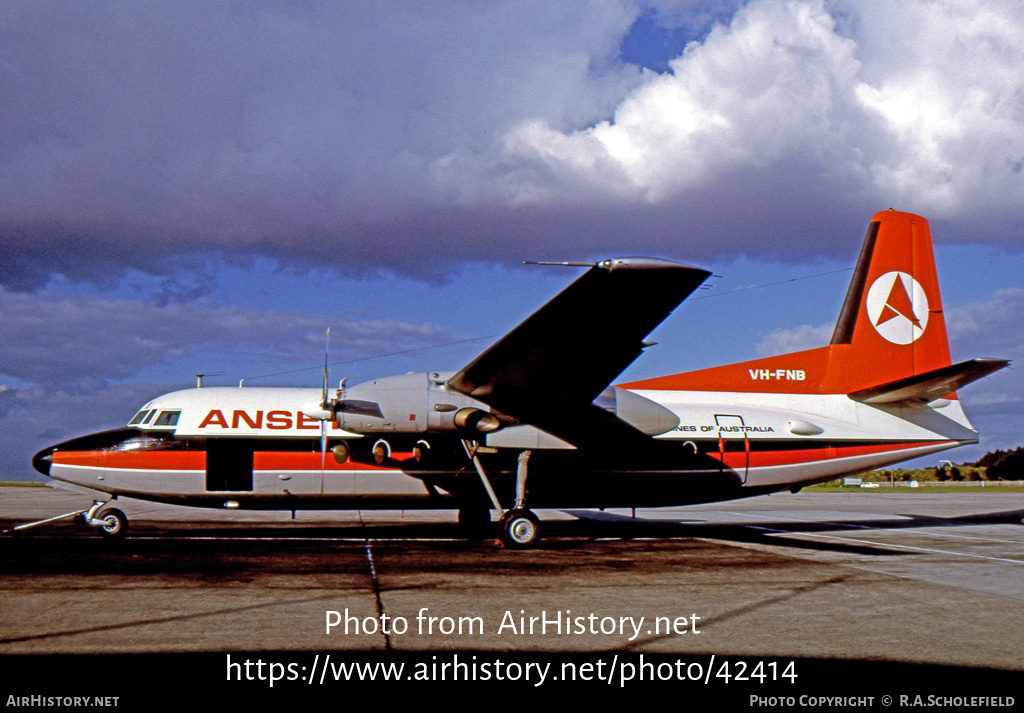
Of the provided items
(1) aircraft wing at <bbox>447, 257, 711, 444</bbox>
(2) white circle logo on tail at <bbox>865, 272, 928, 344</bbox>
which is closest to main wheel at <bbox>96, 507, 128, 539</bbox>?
(1) aircraft wing at <bbox>447, 257, 711, 444</bbox>

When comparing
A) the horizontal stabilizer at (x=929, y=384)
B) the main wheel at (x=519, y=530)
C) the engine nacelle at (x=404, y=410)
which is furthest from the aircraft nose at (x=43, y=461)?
the horizontal stabilizer at (x=929, y=384)

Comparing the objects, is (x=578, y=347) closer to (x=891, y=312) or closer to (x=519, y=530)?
(x=519, y=530)

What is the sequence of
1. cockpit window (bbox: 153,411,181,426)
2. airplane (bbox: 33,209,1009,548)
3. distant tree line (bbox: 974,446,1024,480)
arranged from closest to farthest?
airplane (bbox: 33,209,1009,548) → cockpit window (bbox: 153,411,181,426) → distant tree line (bbox: 974,446,1024,480)

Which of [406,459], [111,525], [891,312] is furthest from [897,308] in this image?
[111,525]

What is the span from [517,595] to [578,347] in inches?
189

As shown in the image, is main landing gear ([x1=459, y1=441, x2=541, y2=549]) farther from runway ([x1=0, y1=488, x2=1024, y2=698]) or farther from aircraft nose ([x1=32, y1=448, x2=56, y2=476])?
aircraft nose ([x1=32, y1=448, x2=56, y2=476])

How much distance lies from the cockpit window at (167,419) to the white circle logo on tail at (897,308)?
1627 centimetres

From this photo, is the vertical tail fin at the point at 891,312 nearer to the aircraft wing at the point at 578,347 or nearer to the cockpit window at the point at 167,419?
the aircraft wing at the point at 578,347

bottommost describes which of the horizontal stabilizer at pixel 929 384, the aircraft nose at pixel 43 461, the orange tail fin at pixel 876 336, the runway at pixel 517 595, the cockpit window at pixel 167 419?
the runway at pixel 517 595

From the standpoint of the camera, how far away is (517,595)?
9.17m

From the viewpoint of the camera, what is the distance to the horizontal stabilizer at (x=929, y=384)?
14.9m

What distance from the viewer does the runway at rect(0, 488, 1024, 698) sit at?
6.74 m

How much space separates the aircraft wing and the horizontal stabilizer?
6616 millimetres

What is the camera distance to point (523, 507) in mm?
14352
